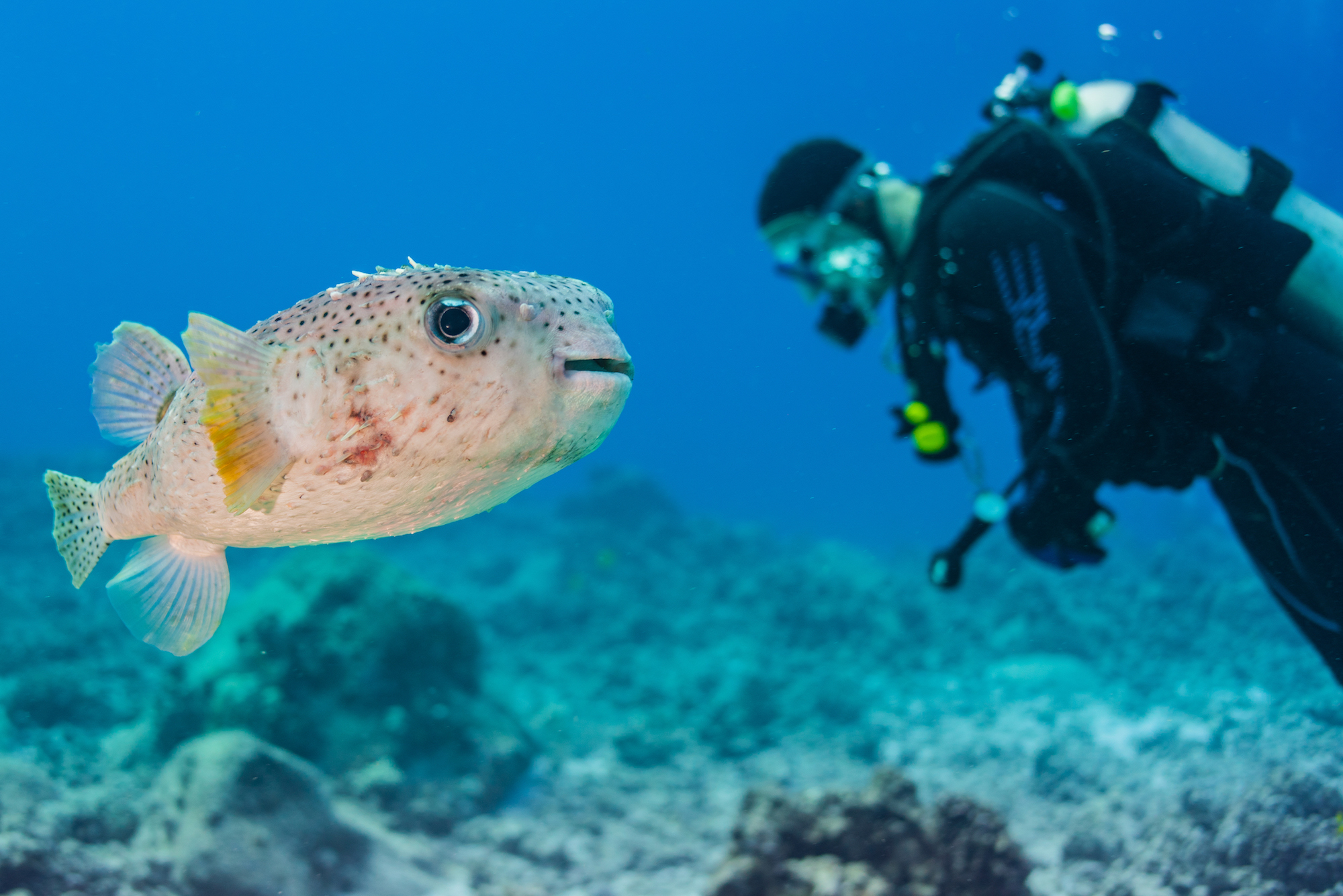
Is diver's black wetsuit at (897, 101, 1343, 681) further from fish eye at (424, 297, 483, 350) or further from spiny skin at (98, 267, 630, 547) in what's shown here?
fish eye at (424, 297, 483, 350)

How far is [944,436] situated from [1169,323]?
42.0 inches

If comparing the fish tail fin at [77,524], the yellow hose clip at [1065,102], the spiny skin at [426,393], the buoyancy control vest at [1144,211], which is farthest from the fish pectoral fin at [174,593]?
the yellow hose clip at [1065,102]

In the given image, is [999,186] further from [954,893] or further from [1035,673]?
[1035,673]

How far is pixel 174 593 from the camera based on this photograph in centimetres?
203

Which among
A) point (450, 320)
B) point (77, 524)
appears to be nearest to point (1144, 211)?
point (450, 320)

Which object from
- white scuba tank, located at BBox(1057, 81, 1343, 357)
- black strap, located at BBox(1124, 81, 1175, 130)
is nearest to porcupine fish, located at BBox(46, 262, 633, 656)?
white scuba tank, located at BBox(1057, 81, 1343, 357)

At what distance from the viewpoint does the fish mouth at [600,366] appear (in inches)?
52.4

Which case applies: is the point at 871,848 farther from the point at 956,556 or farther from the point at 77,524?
the point at 77,524

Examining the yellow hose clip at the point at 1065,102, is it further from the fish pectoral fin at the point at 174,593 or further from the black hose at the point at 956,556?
the fish pectoral fin at the point at 174,593

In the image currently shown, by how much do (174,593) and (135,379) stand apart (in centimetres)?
66

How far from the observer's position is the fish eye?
132cm

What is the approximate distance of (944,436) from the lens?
3.54 m

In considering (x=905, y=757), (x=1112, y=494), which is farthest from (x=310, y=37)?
(x=905, y=757)

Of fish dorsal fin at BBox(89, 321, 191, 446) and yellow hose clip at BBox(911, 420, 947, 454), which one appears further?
yellow hose clip at BBox(911, 420, 947, 454)
